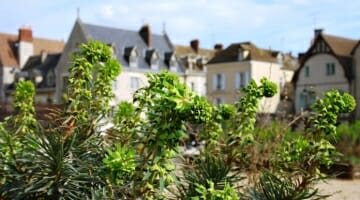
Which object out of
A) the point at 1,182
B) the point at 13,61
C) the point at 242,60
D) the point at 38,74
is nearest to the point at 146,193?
the point at 1,182

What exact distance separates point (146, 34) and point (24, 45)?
1319cm

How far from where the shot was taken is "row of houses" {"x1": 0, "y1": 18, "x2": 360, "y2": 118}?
135 ft

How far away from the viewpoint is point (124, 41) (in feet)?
157

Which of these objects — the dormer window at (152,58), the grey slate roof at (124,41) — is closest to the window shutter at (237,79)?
the grey slate roof at (124,41)

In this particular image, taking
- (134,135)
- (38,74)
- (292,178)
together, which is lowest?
(292,178)

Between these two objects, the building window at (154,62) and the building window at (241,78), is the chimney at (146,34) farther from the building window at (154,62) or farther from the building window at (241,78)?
the building window at (241,78)

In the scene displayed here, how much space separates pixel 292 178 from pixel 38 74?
50.2 metres

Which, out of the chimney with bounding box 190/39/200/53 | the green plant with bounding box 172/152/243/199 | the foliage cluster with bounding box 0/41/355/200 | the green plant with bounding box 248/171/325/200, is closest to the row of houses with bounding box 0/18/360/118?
the chimney with bounding box 190/39/200/53

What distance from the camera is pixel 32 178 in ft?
12.7

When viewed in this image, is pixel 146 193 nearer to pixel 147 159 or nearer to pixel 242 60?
pixel 147 159

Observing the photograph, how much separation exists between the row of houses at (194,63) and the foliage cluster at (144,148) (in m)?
30.4

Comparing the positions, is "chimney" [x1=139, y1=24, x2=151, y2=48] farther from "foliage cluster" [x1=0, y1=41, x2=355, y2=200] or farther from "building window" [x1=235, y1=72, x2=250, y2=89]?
"foliage cluster" [x1=0, y1=41, x2=355, y2=200]

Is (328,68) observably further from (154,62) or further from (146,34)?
(146,34)

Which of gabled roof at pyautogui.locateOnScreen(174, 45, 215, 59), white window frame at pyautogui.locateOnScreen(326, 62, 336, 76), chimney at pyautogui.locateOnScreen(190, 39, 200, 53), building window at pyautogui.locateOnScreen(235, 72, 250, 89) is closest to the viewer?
white window frame at pyautogui.locateOnScreen(326, 62, 336, 76)
